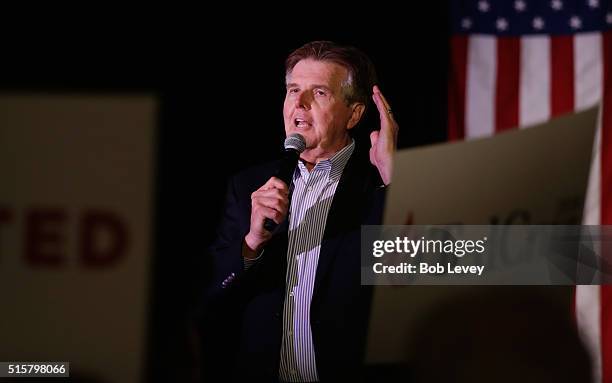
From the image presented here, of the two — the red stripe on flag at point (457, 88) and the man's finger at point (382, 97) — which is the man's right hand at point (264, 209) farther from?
the red stripe on flag at point (457, 88)

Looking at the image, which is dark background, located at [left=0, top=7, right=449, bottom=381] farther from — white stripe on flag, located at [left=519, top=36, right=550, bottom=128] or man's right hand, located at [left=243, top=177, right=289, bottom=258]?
white stripe on flag, located at [left=519, top=36, right=550, bottom=128]

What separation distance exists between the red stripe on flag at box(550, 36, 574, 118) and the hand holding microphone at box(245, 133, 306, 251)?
1.05m

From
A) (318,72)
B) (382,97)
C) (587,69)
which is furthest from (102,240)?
(587,69)

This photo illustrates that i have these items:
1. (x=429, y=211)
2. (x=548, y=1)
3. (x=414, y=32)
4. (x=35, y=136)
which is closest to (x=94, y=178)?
(x=35, y=136)

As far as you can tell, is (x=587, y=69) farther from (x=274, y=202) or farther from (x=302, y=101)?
(x=274, y=202)

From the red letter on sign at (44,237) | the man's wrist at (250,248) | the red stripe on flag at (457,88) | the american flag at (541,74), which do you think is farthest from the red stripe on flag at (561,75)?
the red letter on sign at (44,237)

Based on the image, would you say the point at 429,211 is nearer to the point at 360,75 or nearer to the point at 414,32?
the point at 360,75

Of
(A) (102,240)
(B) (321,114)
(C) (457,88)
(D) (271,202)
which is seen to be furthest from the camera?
(C) (457,88)

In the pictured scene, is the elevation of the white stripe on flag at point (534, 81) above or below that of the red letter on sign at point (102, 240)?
above

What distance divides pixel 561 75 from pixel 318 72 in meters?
0.98

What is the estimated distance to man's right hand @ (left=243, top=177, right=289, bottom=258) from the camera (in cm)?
220

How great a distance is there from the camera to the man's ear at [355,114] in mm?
2322

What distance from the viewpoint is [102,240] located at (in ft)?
6.34

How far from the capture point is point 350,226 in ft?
7.47
